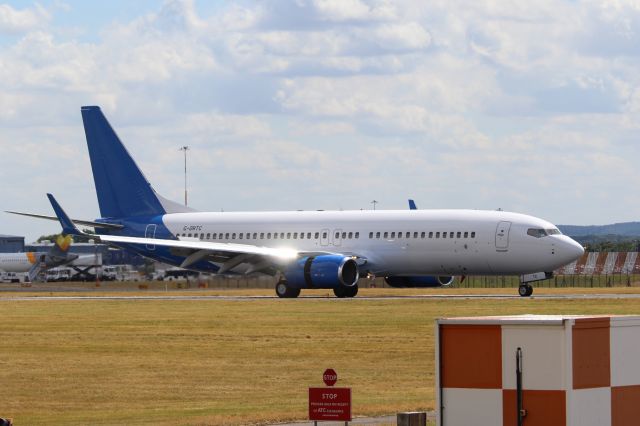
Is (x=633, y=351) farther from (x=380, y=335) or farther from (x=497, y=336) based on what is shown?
(x=380, y=335)

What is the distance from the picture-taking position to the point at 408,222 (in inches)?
2682

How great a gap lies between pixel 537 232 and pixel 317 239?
11763mm

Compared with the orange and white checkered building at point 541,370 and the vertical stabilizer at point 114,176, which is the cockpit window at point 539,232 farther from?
the orange and white checkered building at point 541,370

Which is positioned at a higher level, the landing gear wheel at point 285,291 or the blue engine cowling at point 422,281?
the blue engine cowling at point 422,281

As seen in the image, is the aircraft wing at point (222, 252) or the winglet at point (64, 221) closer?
the aircraft wing at point (222, 252)

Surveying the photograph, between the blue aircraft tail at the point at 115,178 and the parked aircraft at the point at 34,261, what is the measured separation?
79930 mm

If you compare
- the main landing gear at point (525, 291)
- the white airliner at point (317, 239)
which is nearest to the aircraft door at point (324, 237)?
the white airliner at point (317, 239)

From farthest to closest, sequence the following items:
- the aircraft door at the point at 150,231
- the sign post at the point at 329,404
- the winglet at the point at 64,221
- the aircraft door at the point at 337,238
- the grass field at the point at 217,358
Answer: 1. the aircraft door at the point at 150,231
2. the winglet at the point at 64,221
3. the aircraft door at the point at 337,238
4. the grass field at the point at 217,358
5. the sign post at the point at 329,404

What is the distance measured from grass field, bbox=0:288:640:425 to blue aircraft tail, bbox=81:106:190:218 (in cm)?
1961

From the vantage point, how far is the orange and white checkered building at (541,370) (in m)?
13.3

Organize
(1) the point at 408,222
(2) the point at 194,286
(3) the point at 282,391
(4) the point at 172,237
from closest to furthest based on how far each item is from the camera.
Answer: (3) the point at 282,391 < (1) the point at 408,222 < (4) the point at 172,237 < (2) the point at 194,286

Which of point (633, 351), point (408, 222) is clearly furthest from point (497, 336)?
point (408, 222)

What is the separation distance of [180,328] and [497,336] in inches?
1295

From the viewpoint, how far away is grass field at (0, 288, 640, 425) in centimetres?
2562
